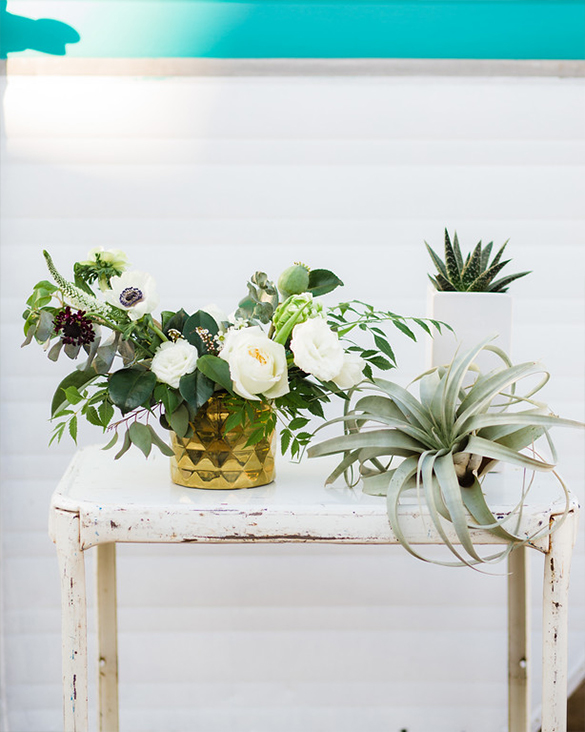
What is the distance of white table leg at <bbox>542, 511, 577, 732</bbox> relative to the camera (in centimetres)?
90

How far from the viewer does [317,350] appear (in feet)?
2.84

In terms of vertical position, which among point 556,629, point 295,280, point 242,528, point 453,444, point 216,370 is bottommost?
point 556,629

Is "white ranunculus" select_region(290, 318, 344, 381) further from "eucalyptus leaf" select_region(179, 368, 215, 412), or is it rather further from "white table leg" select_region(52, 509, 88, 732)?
"white table leg" select_region(52, 509, 88, 732)

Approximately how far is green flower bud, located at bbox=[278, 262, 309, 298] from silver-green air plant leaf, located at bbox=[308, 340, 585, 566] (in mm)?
168

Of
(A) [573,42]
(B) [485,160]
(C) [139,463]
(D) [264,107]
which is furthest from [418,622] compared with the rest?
(A) [573,42]

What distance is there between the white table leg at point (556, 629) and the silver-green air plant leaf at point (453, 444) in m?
0.05

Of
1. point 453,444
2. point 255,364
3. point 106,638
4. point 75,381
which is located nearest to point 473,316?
point 453,444

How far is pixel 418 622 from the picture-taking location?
57.9 inches

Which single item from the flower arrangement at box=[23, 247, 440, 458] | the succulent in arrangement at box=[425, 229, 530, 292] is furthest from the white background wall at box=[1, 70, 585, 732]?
the flower arrangement at box=[23, 247, 440, 458]

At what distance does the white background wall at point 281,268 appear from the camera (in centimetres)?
139

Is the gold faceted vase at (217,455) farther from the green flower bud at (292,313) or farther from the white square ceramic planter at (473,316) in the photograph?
the white square ceramic planter at (473,316)

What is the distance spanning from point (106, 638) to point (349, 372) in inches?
28.2

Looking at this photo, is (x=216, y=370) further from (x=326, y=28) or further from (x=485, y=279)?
(x=326, y=28)

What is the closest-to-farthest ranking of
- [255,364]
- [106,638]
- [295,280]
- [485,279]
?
[255,364], [295,280], [485,279], [106,638]
